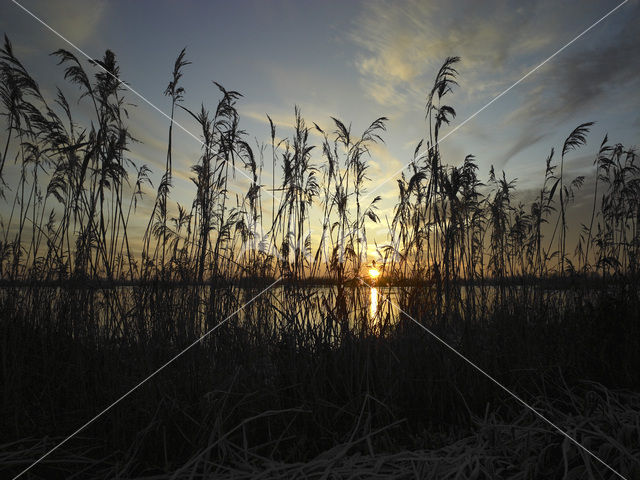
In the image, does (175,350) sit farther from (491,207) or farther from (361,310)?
(491,207)

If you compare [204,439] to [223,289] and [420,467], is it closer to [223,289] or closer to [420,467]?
[420,467]

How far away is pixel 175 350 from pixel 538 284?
5016 mm

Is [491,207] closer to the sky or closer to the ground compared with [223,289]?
closer to the sky

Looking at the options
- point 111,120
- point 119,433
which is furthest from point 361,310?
point 111,120

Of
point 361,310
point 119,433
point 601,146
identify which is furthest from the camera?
point 601,146

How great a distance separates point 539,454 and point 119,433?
2227 millimetres

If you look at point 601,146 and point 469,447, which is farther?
point 601,146

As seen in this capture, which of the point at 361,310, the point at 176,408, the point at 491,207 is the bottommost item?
the point at 176,408

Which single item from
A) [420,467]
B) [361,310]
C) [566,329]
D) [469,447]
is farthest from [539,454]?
[566,329]

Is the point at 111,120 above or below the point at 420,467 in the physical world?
above

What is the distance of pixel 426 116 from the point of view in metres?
3.61

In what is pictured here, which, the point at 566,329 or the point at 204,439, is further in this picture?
the point at 566,329

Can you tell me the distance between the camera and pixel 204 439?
196 cm

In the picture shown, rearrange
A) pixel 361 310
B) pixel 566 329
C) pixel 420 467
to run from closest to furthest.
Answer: pixel 420 467 < pixel 361 310 < pixel 566 329
